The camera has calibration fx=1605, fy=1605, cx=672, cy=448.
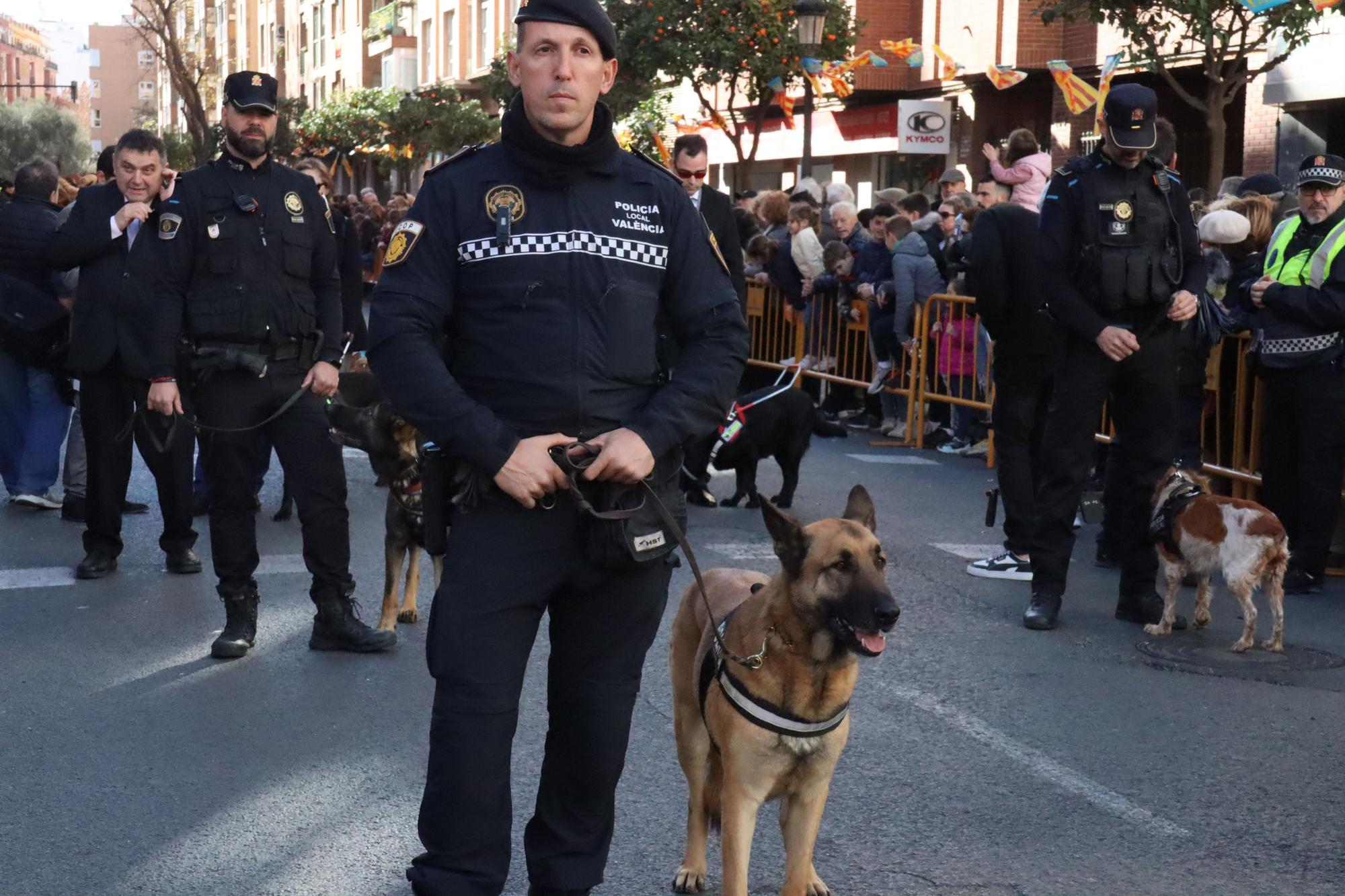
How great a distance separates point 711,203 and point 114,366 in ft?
10.6

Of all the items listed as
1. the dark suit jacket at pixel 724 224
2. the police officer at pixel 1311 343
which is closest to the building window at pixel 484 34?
the dark suit jacket at pixel 724 224

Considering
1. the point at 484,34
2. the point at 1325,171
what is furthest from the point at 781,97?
the point at 484,34

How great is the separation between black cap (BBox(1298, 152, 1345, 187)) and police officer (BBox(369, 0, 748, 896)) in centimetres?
539

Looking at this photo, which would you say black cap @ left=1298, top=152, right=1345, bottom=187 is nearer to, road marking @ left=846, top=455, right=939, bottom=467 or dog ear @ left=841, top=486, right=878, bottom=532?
road marking @ left=846, top=455, right=939, bottom=467

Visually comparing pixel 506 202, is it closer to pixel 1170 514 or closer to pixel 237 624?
pixel 237 624

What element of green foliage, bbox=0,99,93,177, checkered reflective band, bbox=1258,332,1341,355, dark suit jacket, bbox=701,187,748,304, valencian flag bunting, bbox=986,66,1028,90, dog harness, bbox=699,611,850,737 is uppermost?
green foliage, bbox=0,99,93,177

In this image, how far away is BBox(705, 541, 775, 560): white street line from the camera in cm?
853

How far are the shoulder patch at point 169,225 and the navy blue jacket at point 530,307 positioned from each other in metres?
3.14

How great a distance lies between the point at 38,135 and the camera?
71250 mm

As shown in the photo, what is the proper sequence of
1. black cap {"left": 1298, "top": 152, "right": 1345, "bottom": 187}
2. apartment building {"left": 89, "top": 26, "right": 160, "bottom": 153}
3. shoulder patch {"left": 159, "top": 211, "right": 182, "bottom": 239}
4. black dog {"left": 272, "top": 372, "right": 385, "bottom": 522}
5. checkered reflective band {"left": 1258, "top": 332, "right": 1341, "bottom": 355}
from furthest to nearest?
apartment building {"left": 89, "top": 26, "right": 160, "bottom": 153}, checkered reflective band {"left": 1258, "top": 332, "right": 1341, "bottom": 355}, black cap {"left": 1298, "top": 152, "right": 1345, "bottom": 187}, black dog {"left": 272, "top": 372, "right": 385, "bottom": 522}, shoulder patch {"left": 159, "top": 211, "right": 182, "bottom": 239}

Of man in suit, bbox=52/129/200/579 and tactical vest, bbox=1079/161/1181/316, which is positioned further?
man in suit, bbox=52/129/200/579

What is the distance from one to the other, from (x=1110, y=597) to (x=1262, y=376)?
4.79ft

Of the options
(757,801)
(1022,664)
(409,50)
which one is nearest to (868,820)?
(757,801)

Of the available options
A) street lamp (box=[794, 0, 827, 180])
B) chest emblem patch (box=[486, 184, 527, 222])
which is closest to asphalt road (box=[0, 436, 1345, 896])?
chest emblem patch (box=[486, 184, 527, 222])
